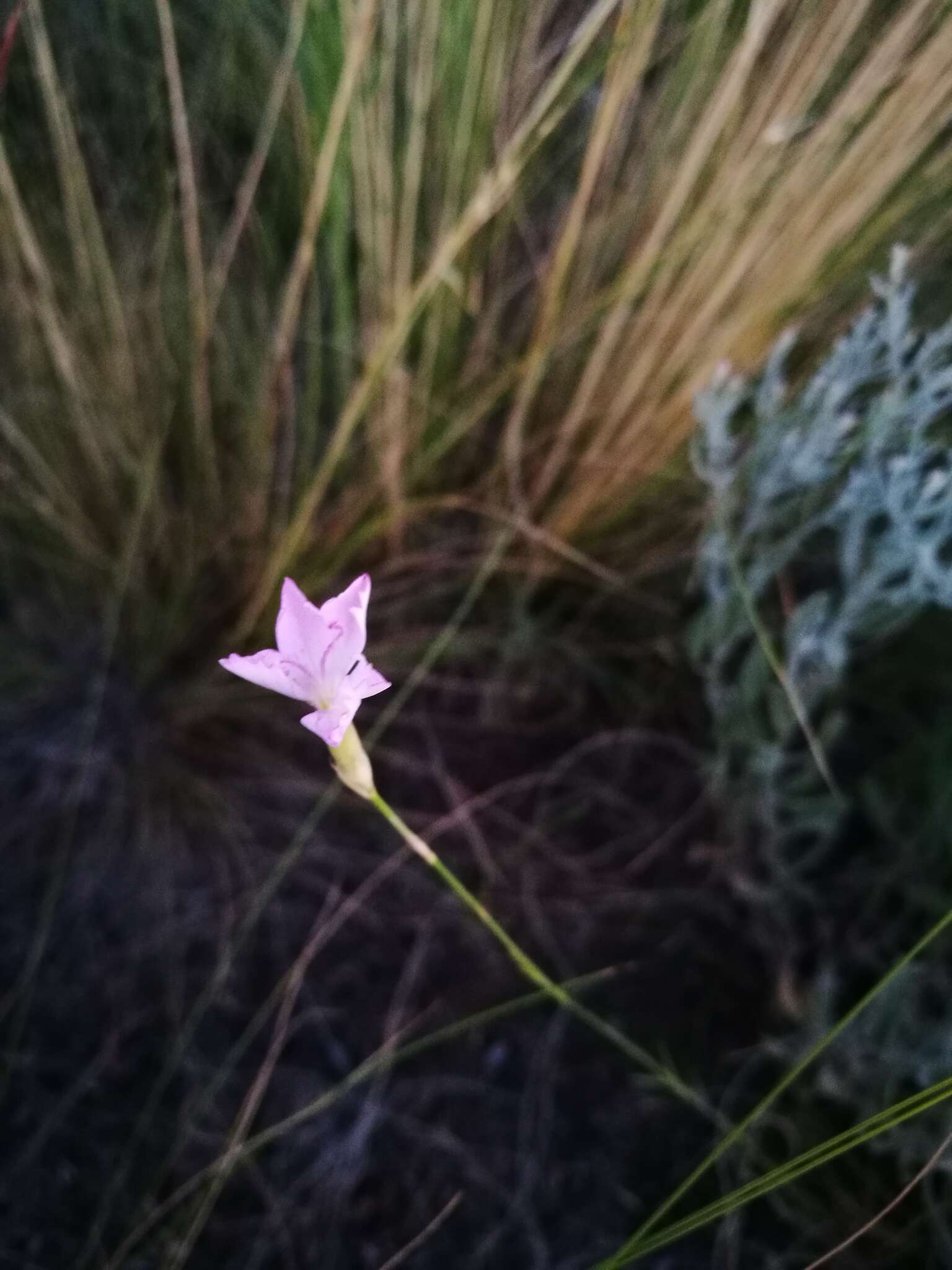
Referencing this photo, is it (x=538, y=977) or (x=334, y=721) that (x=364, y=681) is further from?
(x=538, y=977)

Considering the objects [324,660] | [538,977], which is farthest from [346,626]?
[538,977]

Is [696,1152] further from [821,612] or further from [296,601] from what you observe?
[296,601]

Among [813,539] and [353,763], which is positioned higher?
[813,539]

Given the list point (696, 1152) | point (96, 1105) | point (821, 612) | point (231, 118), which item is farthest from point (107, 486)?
point (696, 1152)

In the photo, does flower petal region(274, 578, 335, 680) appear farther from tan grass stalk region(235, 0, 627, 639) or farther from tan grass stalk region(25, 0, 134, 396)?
tan grass stalk region(25, 0, 134, 396)

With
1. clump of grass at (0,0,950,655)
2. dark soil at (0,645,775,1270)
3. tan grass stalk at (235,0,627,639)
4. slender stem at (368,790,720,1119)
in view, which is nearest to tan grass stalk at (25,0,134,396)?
clump of grass at (0,0,950,655)

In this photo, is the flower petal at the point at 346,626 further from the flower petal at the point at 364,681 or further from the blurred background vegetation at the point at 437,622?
the blurred background vegetation at the point at 437,622

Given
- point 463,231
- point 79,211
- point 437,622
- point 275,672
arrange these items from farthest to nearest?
point 437,622 → point 79,211 → point 463,231 → point 275,672
